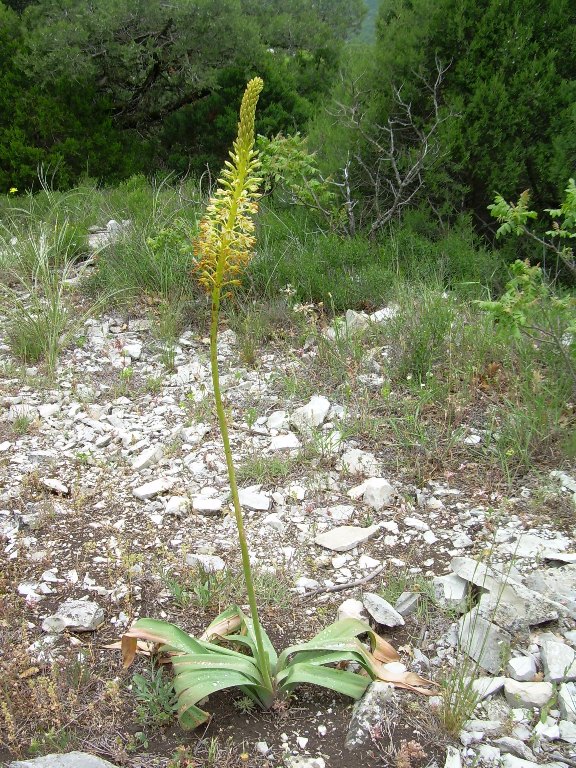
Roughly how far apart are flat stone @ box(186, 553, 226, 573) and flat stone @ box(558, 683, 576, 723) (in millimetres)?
1295

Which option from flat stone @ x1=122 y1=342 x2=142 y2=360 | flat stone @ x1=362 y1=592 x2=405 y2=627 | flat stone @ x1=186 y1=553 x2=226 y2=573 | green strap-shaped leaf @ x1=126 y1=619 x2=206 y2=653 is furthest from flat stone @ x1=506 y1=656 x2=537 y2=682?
flat stone @ x1=122 y1=342 x2=142 y2=360

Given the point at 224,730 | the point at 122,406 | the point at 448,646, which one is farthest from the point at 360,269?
the point at 224,730

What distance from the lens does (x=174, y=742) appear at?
232cm

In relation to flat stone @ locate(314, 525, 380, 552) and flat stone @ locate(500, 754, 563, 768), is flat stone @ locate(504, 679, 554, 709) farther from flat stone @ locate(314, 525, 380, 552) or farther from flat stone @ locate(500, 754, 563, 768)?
flat stone @ locate(314, 525, 380, 552)

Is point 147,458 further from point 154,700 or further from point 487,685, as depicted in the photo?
point 487,685

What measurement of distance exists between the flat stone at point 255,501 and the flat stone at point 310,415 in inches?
21.4

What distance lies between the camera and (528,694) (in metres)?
2.39

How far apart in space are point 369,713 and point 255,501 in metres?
1.32

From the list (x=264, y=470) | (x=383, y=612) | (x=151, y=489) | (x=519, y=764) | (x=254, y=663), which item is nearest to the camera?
(x=519, y=764)

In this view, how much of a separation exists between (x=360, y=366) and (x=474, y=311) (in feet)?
3.07

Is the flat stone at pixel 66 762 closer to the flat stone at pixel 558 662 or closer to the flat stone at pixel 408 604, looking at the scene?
the flat stone at pixel 408 604

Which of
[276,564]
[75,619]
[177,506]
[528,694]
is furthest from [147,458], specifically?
[528,694]

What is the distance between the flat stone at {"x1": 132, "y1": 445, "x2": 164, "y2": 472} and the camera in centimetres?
379

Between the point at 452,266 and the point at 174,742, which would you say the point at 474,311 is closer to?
the point at 452,266
